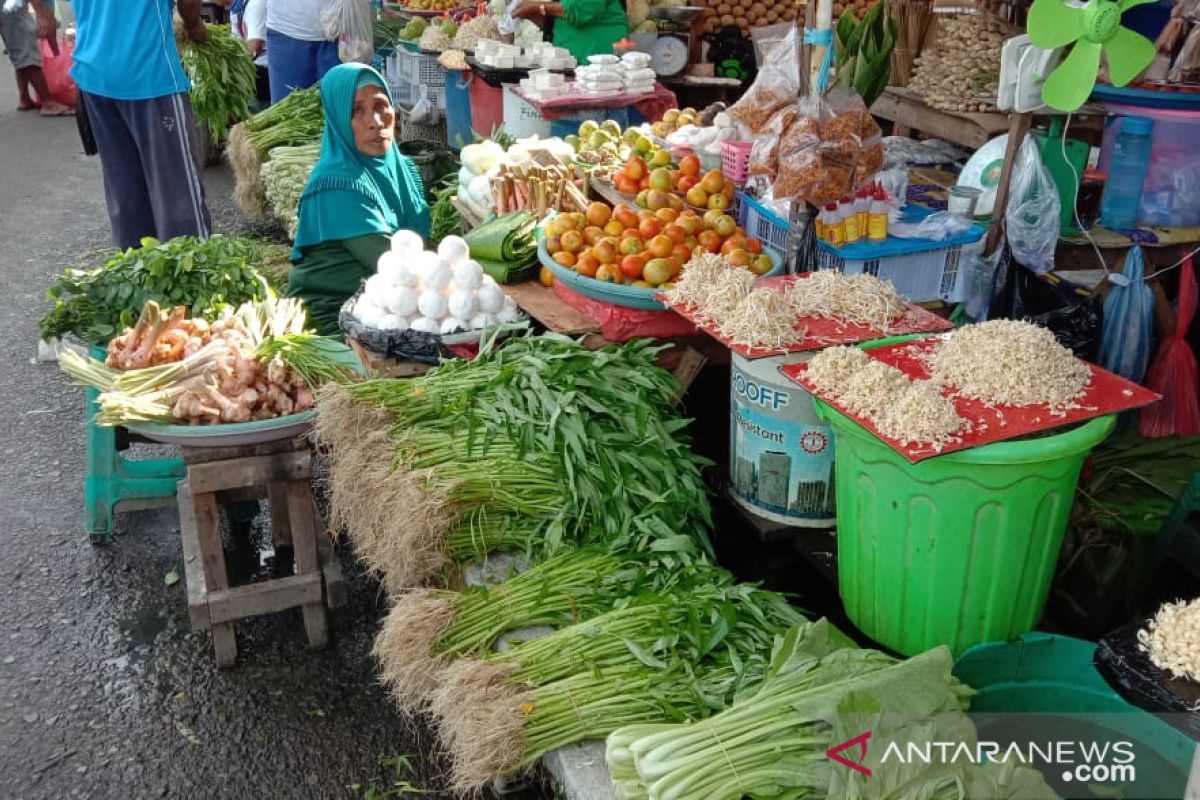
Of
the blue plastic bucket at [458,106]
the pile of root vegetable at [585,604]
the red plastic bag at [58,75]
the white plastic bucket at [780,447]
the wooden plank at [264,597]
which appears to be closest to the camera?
the pile of root vegetable at [585,604]

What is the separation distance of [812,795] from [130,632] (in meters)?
2.61

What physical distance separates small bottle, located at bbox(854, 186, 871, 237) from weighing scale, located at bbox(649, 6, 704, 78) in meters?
4.20

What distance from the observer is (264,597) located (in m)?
3.32

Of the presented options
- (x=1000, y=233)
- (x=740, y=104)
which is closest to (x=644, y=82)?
(x=740, y=104)

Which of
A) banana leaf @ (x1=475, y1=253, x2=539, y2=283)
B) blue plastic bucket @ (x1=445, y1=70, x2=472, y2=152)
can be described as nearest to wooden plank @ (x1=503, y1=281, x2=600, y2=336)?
banana leaf @ (x1=475, y1=253, x2=539, y2=283)

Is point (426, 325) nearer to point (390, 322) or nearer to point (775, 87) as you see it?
point (390, 322)

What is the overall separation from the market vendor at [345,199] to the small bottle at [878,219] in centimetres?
209

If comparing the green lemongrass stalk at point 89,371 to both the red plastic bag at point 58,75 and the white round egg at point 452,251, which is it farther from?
the red plastic bag at point 58,75

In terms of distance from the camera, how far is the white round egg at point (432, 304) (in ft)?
12.0

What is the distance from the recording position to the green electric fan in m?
2.63

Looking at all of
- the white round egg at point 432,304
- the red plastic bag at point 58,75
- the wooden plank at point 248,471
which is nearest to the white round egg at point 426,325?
the white round egg at point 432,304

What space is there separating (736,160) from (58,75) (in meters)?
10.9

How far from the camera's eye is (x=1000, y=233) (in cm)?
355

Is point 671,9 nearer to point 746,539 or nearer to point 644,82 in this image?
point 644,82
